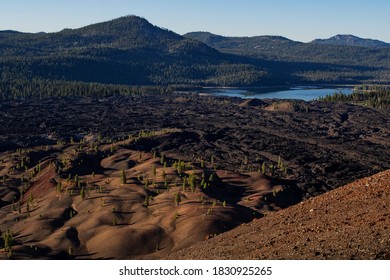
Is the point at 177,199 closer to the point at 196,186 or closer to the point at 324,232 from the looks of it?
the point at 196,186

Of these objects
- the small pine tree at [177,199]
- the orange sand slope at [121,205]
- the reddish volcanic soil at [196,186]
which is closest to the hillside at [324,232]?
the reddish volcanic soil at [196,186]

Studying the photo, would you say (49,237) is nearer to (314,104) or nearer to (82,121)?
(82,121)

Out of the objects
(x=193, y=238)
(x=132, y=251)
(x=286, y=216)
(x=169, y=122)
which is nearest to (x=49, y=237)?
(x=132, y=251)

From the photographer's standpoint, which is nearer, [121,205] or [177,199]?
[177,199]

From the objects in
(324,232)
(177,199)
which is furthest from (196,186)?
(324,232)

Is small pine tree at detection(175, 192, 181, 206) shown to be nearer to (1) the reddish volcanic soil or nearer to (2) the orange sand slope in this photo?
(2) the orange sand slope

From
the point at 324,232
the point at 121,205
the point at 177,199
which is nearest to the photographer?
the point at 324,232

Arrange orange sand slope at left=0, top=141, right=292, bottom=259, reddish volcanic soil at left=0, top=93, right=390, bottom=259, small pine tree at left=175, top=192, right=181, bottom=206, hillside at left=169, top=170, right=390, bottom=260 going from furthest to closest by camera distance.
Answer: small pine tree at left=175, top=192, right=181, bottom=206 < orange sand slope at left=0, top=141, right=292, bottom=259 < reddish volcanic soil at left=0, top=93, right=390, bottom=259 < hillside at left=169, top=170, right=390, bottom=260

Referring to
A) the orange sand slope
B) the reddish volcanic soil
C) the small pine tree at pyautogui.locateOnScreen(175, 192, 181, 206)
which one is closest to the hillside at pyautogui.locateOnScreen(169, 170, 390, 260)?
the reddish volcanic soil
